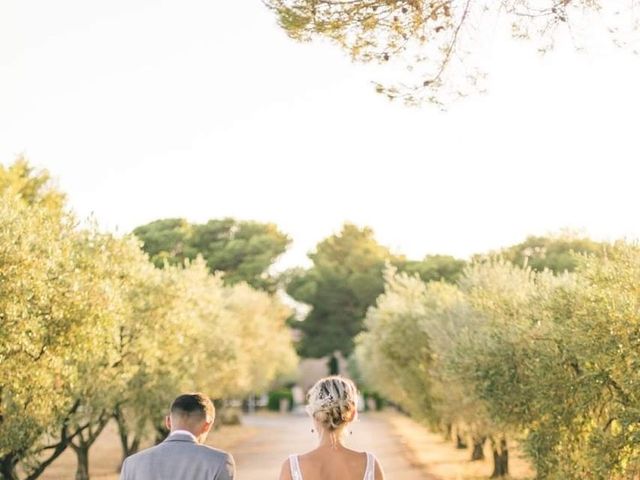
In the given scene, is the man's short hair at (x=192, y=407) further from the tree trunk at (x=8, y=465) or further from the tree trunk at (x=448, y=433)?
the tree trunk at (x=448, y=433)

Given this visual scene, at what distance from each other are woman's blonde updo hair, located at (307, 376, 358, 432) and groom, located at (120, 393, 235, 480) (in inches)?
22.8

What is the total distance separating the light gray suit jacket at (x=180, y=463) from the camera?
18.9 ft

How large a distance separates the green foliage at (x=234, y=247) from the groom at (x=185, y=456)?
77.4 m

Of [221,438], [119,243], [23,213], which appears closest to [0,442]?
[23,213]

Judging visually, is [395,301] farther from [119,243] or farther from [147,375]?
[119,243]

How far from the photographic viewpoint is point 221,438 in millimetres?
48500

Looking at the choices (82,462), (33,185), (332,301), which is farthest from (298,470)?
(332,301)

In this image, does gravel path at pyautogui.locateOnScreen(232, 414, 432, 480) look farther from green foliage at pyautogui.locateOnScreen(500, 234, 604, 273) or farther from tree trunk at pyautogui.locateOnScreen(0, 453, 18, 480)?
green foliage at pyautogui.locateOnScreen(500, 234, 604, 273)

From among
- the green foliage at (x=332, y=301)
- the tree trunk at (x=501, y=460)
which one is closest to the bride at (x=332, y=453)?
the tree trunk at (x=501, y=460)

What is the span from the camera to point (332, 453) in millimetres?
6012

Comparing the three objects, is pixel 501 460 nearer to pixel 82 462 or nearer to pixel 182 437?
pixel 82 462

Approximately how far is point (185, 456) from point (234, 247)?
8372cm

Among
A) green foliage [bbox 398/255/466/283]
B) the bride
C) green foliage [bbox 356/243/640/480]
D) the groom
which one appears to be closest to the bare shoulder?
the bride

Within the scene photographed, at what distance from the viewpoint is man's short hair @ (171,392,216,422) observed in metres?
5.89
